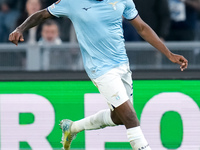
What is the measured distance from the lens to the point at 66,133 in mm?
5801

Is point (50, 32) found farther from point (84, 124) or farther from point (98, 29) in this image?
point (98, 29)

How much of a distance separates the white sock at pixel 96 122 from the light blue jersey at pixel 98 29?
56 centimetres

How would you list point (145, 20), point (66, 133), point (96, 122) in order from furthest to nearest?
point (145, 20), point (66, 133), point (96, 122)

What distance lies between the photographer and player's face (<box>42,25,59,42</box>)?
22.6ft

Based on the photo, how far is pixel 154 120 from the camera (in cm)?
621

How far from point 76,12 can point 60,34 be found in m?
1.83

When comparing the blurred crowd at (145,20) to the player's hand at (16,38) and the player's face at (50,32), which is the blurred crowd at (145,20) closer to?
the player's face at (50,32)

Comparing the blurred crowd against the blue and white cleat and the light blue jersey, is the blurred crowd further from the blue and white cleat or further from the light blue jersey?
the light blue jersey

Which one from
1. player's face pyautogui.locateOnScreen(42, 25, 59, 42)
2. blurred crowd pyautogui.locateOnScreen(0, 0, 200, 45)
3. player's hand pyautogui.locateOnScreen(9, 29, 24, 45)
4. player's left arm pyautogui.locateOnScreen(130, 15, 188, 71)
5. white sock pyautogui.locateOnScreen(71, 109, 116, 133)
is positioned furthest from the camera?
player's face pyautogui.locateOnScreen(42, 25, 59, 42)

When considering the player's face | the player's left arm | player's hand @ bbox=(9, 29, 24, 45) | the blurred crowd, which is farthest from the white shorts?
the player's face

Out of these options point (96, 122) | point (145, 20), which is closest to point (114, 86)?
point (96, 122)

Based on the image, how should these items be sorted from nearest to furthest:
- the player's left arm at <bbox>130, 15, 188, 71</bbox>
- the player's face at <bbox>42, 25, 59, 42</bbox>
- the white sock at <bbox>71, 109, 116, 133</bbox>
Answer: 1. the player's left arm at <bbox>130, 15, 188, 71</bbox>
2. the white sock at <bbox>71, 109, 116, 133</bbox>
3. the player's face at <bbox>42, 25, 59, 42</bbox>

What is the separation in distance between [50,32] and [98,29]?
1977 mm

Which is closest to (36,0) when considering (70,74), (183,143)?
(70,74)
